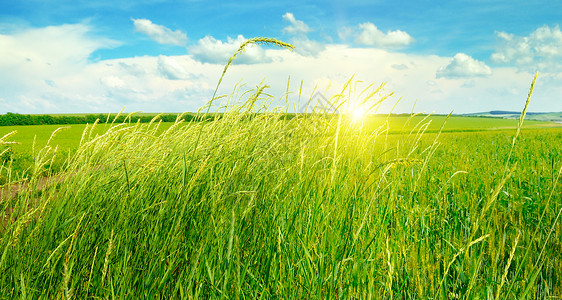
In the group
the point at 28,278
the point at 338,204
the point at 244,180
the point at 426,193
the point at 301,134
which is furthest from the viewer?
the point at 426,193

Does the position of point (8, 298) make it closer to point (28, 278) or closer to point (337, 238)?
point (28, 278)

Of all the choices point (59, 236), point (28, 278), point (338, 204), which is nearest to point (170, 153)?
point (59, 236)

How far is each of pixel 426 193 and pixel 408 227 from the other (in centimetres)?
151

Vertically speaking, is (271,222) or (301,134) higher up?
(301,134)

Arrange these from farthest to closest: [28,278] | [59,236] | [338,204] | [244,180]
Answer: [244,180]
[338,204]
[59,236]
[28,278]

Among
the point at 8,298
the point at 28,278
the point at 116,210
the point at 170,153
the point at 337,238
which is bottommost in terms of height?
the point at 8,298

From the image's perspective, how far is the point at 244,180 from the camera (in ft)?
7.29

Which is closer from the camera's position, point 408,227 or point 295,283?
point 295,283

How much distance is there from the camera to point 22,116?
42719mm

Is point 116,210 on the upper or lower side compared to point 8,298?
upper

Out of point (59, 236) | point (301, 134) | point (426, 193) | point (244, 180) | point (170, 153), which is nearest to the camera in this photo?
point (59, 236)

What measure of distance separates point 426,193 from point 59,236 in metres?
3.21

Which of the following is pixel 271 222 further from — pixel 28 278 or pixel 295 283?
pixel 28 278

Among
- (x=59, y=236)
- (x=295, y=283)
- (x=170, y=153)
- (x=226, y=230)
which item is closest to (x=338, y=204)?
(x=295, y=283)
